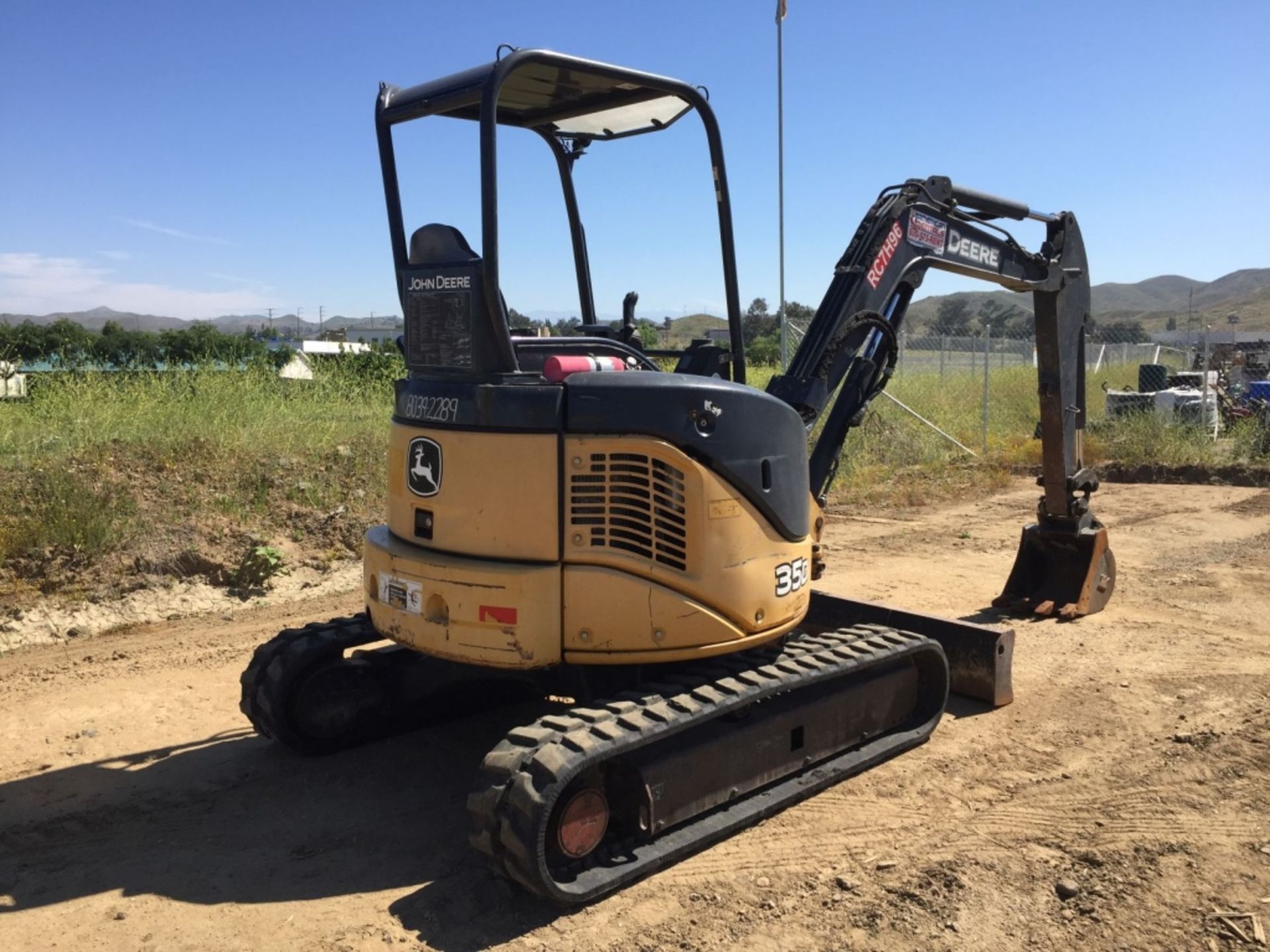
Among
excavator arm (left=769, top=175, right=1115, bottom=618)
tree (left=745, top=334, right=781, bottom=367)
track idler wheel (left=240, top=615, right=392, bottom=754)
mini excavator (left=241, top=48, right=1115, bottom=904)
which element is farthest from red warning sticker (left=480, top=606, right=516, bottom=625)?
tree (left=745, top=334, right=781, bottom=367)

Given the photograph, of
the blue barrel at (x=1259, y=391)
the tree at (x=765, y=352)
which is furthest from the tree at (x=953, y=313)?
the blue barrel at (x=1259, y=391)

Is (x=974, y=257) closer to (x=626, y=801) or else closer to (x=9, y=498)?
(x=626, y=801)

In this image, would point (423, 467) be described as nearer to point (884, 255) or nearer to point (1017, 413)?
point (884, 255)

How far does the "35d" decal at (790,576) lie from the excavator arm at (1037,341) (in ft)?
3.53

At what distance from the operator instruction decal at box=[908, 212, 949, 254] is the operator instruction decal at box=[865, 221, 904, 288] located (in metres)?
0.12

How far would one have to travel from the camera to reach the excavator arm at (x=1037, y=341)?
5.95m

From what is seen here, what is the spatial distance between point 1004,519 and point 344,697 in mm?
9083

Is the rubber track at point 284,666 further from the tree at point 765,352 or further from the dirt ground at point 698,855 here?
the tree at point 765,352

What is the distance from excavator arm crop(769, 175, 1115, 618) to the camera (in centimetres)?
595

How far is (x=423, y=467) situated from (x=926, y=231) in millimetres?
3689

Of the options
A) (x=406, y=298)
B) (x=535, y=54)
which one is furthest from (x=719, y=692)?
(x=535, y=54)

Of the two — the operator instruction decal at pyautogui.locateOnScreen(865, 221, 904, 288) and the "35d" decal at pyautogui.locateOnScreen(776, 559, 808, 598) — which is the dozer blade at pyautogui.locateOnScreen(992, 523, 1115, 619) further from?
the "35d" decal at pyautogui.locateOnScreen(776, 559, 808, 598)

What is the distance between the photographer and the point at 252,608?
8.25m

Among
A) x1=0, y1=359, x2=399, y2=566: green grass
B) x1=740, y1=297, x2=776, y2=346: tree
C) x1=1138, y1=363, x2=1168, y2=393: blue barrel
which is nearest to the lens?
x1=0, y1=359, x2=399, y2=566: green grass
